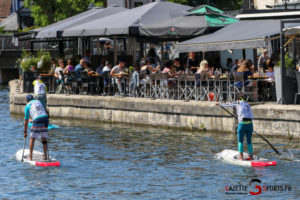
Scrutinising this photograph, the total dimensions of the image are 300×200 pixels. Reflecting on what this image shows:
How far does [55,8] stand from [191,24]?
3810 cm

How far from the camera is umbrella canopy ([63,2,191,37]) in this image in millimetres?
25683

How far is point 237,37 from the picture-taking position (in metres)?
21.6

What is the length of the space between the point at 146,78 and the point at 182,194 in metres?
11.3

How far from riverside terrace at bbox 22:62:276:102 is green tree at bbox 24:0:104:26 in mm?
30229

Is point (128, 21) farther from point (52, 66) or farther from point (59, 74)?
point (52, 66)

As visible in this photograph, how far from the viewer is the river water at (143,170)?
565 inches

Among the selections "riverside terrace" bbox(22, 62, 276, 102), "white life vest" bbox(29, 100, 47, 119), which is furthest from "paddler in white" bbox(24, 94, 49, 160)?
"riverside terrace" bbox(22, 62, 276, 102)

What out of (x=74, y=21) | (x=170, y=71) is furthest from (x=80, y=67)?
(x=170, y=71)

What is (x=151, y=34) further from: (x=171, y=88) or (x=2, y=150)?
(x=2, y=150)

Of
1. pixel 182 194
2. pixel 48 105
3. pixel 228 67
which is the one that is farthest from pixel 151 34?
pixel 182 194

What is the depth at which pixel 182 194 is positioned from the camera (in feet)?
46.1

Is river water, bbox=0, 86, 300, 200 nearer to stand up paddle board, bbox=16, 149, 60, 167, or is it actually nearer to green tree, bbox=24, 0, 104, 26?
stand up paddle board, bbox=16, 149, 60, 167
